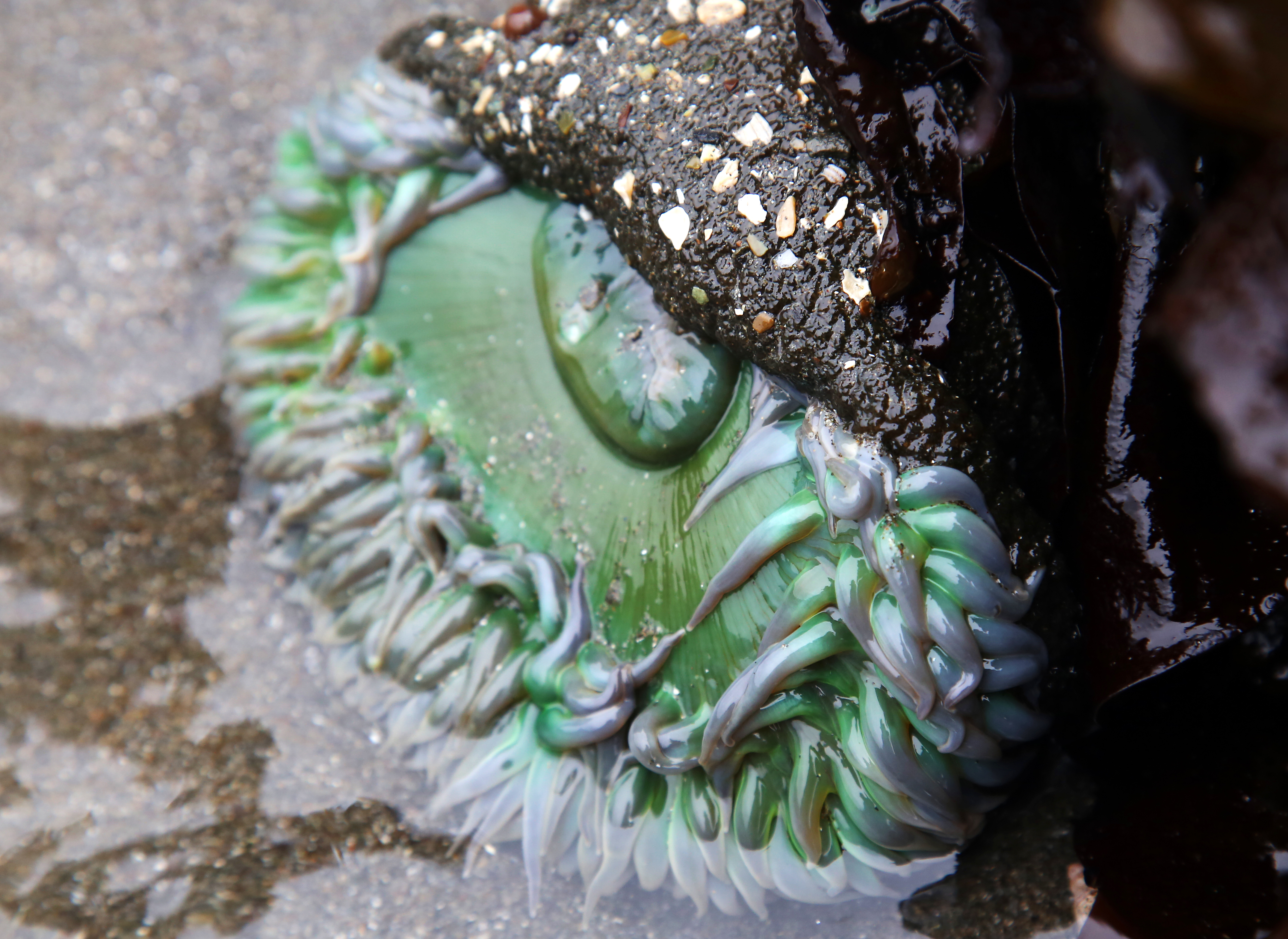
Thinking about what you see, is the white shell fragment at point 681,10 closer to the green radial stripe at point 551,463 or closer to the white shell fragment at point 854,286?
the green radial stripe at point 551,463

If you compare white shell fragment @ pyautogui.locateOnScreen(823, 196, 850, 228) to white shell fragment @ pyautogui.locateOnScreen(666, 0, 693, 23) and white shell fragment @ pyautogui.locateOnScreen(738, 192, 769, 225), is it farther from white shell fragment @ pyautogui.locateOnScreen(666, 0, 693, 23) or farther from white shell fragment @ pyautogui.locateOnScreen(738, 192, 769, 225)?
white shell fragment @ pyautogui.locateOnScreen(666, 0, 693, 23)

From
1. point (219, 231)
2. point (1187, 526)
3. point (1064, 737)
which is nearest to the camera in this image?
point (1187, 526)

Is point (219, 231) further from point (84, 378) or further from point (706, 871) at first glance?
point (706, 871)

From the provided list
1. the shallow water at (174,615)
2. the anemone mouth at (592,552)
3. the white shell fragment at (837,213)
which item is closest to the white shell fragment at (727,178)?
the white shell fragment at (837,213)

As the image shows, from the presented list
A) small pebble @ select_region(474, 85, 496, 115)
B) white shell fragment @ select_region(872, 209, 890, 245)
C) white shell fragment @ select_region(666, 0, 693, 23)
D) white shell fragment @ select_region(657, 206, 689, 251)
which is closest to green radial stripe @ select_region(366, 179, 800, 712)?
small pebble @ select_region(474, 85, 496, 115)

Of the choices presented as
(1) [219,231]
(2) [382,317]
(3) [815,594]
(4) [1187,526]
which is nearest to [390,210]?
(2) [382,317]

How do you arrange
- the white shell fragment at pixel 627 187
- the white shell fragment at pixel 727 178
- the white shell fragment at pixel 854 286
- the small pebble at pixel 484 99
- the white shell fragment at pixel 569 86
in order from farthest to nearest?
the small pebble at pixel 484 99
the white shell fragment at pixel 569 86
the white shell fragment at pixel 627 187
the white shell fragment at pixel 727 178
the white shell fragment at pixel 854 286

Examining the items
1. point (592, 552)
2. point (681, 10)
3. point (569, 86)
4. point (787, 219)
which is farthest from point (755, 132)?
point (592, 552)
